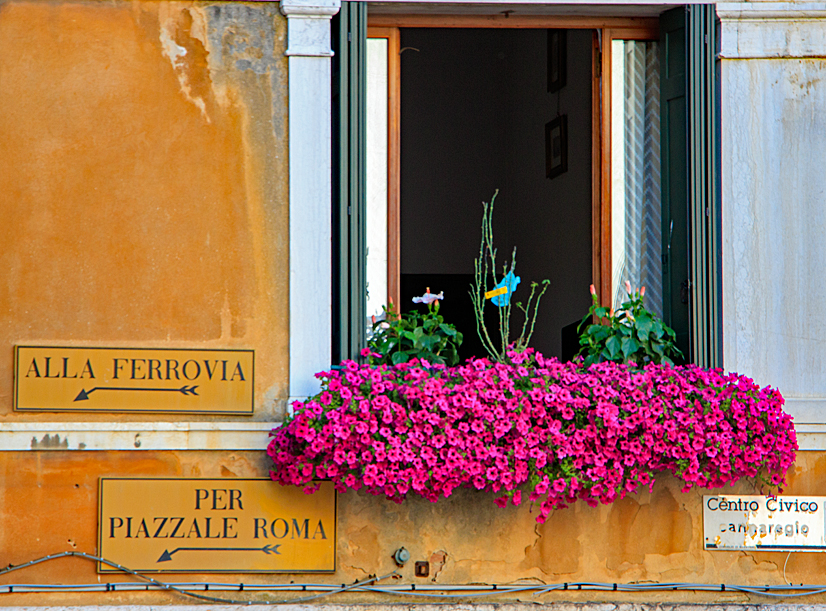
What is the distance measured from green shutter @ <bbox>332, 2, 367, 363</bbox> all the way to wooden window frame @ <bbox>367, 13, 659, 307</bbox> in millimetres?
288

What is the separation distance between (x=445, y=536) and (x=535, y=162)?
13.2 ft

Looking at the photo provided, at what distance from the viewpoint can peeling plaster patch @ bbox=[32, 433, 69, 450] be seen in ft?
14.4

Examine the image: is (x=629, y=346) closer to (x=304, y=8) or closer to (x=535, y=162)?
(x=304, y=8)

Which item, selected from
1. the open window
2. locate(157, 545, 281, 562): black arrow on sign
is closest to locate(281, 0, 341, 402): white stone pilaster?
the open window

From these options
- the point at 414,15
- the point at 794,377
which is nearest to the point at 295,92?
the point at 414,15

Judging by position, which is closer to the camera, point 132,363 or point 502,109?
point 132,363

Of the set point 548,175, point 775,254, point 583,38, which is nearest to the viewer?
point 775,254

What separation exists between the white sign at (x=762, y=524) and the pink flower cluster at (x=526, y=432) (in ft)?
0.81

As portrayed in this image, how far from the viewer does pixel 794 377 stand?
15.4ft

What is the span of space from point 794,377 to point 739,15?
1.70m

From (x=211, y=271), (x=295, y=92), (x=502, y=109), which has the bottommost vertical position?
(x=211, y=271)

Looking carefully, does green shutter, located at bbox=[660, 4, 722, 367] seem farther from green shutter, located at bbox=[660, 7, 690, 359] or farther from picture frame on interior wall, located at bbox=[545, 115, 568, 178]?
picture frame on interior wall, located at bbox=[545, 115, 568, 178]

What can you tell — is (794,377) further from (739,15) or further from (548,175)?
(548,175)

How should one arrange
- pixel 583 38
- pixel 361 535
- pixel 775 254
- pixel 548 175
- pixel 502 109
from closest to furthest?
pixel 361 535 < pixel 775 254 < pixel 583 38 < pixel 548 175 < pixel 502 109
